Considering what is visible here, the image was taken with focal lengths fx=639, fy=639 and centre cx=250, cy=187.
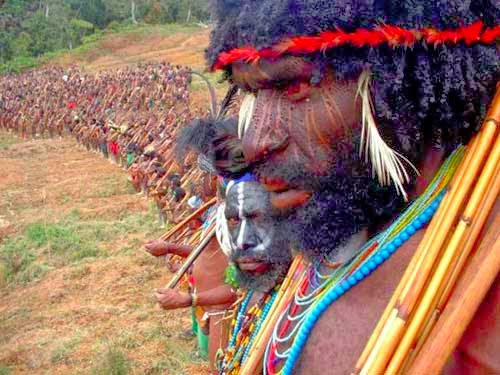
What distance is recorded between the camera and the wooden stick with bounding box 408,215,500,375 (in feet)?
3.19

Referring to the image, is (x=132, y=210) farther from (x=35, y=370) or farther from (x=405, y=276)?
(x=405, y=276)

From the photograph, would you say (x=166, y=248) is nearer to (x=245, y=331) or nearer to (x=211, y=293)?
(x=211, y=293)

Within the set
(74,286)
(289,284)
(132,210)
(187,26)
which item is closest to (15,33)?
(187,26)

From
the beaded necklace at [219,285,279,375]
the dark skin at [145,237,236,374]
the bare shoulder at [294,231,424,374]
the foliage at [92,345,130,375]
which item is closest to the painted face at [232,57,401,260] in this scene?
the bare shoulder at [294,231,424,374]

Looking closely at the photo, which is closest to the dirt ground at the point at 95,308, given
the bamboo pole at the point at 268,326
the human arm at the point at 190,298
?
the human arm at the point at 190,298

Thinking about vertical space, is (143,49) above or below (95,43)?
above

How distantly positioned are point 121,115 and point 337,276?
20403mm

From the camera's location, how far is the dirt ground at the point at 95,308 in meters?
6.71

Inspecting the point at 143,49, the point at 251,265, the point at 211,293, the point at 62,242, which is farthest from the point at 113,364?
the point at 143,49

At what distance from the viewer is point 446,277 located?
108 cm

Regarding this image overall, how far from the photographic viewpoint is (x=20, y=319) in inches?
317

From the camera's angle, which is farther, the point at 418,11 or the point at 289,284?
the point at 289,284

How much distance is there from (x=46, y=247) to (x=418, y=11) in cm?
1038

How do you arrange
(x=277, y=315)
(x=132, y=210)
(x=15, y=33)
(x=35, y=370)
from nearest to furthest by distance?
1. (x=277, y=315)
2. (x=35, y=370)
3. (x=132, y=210)
4. (x=15, y=33)
